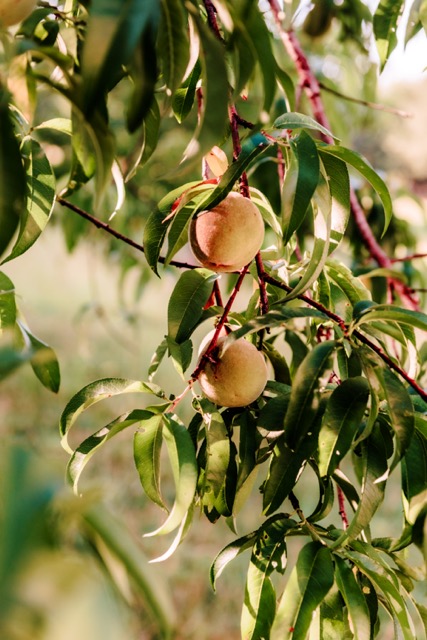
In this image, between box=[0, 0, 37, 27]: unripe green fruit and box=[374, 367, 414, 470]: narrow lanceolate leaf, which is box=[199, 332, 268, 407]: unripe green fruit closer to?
box=[374, 367, 414, 470]: narrow lanceolate leaf

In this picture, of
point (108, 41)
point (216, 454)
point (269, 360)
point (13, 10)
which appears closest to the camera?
point (108, 41)

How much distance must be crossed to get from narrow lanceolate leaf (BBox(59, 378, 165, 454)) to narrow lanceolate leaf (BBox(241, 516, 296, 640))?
0.50 feet

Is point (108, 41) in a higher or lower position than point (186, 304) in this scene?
higher

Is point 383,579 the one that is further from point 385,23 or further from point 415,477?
point 385,23

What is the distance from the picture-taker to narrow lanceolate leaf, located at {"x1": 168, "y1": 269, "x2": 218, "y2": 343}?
1.90 ft

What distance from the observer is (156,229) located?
598mm

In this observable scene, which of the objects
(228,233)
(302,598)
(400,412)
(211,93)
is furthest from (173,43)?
(302,598)

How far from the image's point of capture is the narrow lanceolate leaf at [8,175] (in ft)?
1.14

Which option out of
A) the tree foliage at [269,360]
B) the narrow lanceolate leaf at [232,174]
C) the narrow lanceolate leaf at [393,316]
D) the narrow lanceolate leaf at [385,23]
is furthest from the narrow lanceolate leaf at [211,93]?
the narrow lanceolate leaf at [385,23]

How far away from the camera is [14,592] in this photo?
0.24 meters

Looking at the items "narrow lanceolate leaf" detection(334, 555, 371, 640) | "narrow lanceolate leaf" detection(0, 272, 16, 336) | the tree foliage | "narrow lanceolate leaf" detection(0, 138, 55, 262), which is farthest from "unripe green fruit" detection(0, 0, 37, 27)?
"narrow lanceolate leaf" detection(334, 555, 371, 640)

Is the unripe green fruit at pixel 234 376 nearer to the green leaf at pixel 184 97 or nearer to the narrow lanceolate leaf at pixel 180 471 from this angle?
the narrow lanceolate leaf at pixel 180 471

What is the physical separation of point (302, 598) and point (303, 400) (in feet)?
0.48

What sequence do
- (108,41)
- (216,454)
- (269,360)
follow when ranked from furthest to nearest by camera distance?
(269,360) < (216,454) < (108,41)
